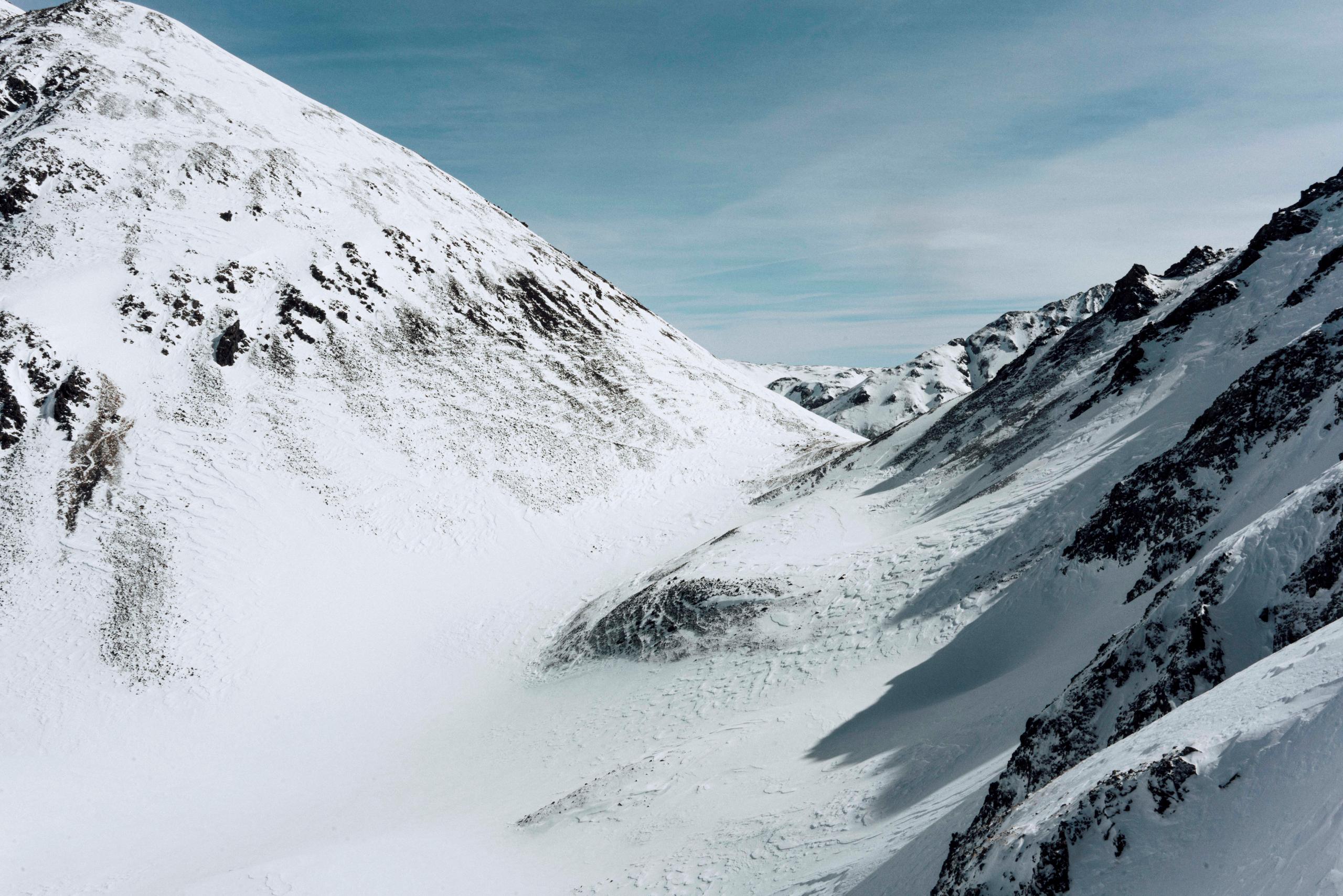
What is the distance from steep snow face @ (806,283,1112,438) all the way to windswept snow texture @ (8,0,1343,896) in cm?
10061

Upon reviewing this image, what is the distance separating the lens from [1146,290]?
124ft

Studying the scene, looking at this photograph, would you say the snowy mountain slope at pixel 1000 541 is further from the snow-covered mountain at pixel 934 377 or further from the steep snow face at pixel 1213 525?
the snow-covered mountain at pixel 934 377

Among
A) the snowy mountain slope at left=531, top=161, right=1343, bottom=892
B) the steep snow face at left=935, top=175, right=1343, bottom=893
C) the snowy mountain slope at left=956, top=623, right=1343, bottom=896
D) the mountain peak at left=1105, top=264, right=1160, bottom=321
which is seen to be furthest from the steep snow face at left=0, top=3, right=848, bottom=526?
the snowy mountain slope at left=956, top=623, right=1343, bottom=896

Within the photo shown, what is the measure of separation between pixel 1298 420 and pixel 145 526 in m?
40.1

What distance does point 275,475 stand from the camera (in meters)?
35.6

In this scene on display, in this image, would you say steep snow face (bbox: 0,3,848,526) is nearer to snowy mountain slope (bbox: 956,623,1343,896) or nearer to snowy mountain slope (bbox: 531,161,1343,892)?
snowy mountain slope (bbox: 531,161,1343,892)

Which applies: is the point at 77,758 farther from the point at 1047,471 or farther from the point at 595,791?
the point at 1047,471

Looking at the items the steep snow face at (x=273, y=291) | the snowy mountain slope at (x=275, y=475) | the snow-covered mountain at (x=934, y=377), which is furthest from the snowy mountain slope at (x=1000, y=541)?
the snow-covered mountain at (x=934, y=377)

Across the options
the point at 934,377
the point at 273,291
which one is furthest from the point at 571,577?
the point at 934,377

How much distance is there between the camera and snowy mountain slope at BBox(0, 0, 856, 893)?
2195 cm

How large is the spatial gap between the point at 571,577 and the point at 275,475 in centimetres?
1606

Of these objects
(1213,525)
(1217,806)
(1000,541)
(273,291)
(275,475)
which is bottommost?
(1217,806)

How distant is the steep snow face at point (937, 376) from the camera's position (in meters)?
152

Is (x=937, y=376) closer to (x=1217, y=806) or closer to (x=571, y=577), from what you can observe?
(x=571, y=577)
